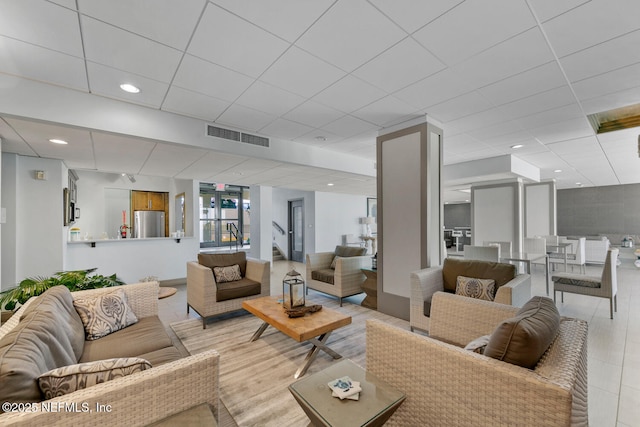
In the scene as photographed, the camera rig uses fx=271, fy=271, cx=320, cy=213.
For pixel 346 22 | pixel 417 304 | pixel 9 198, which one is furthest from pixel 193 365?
pixel 9 198

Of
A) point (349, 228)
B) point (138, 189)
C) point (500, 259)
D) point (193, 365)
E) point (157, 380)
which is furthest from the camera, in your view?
point (349, 228)

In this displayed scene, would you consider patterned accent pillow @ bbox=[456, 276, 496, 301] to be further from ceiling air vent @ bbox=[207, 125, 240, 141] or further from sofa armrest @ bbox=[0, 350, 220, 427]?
ceiling air vent @ bbox=[207, 125, 240, 141]

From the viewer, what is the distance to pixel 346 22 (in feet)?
6.09

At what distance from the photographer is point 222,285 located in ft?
12.2

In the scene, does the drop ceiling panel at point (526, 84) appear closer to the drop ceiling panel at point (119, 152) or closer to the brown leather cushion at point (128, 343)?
the brown leather cushion at point (128, 343)

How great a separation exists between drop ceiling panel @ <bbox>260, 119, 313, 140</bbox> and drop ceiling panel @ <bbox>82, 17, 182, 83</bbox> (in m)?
1.46

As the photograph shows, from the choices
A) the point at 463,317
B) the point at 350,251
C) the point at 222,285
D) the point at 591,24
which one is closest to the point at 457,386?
the point at 463,317

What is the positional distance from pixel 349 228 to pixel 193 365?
29.6ft

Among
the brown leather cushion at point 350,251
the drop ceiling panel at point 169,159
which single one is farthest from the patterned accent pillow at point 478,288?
the drop ceiling panel at point 169,159

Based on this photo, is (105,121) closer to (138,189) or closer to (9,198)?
(9,198)

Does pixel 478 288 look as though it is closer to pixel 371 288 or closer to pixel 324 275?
pixel 371 288

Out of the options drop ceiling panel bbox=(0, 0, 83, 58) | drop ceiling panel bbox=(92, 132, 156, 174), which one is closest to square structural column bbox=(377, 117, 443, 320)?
drop ceiling panel bbox=(92, 132, 156, 174)

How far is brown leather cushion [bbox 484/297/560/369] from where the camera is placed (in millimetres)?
1169

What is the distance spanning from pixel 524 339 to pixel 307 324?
1670mm
